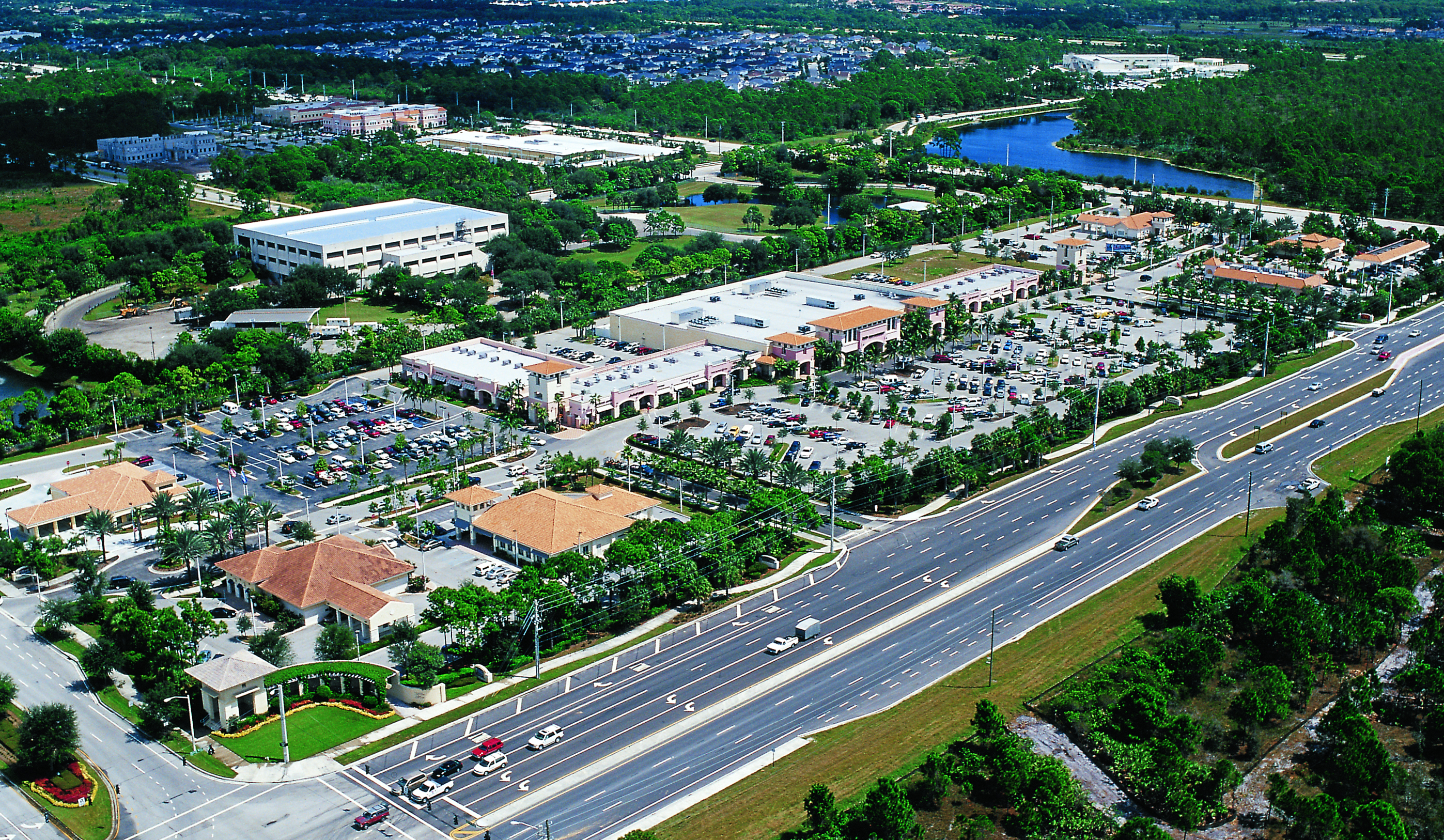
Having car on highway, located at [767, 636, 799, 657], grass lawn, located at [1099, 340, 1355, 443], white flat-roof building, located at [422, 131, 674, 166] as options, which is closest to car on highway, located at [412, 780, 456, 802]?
car on highway, located at [767, 636, 799, 657]

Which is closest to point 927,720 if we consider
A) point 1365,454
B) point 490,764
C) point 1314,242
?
point 490,764

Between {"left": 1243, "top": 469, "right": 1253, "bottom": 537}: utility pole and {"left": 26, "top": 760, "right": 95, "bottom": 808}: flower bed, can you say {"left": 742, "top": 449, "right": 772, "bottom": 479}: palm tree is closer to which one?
{"left": 1243, "top": 469, "right": 1253, "bottom": 537}: utility pole

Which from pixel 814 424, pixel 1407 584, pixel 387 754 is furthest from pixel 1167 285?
pixel 387 754

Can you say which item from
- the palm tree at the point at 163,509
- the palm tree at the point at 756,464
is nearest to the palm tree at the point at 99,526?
the palm tree at the point at 163,509

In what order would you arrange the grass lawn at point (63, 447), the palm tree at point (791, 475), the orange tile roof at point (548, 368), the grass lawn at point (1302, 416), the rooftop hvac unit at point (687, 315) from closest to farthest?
the palm tree at point (791, 475), the grass lawn at point (63, 447), the grass lawn at point (1302, 416), the orange tile roof at point (548, 368), the rooftop hvac unit at point (687, 315)

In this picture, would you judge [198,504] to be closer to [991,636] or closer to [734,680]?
[734,680]

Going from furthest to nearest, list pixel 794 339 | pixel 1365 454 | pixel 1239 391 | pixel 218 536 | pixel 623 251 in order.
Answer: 1. pixel 623 251
2. pixel 794 339
3. pixel 1239 391
4. pixel 1365 454
5. pixel 218 536

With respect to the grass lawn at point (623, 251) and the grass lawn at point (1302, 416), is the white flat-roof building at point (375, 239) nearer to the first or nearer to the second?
the grass lawn at point (623, 251)
